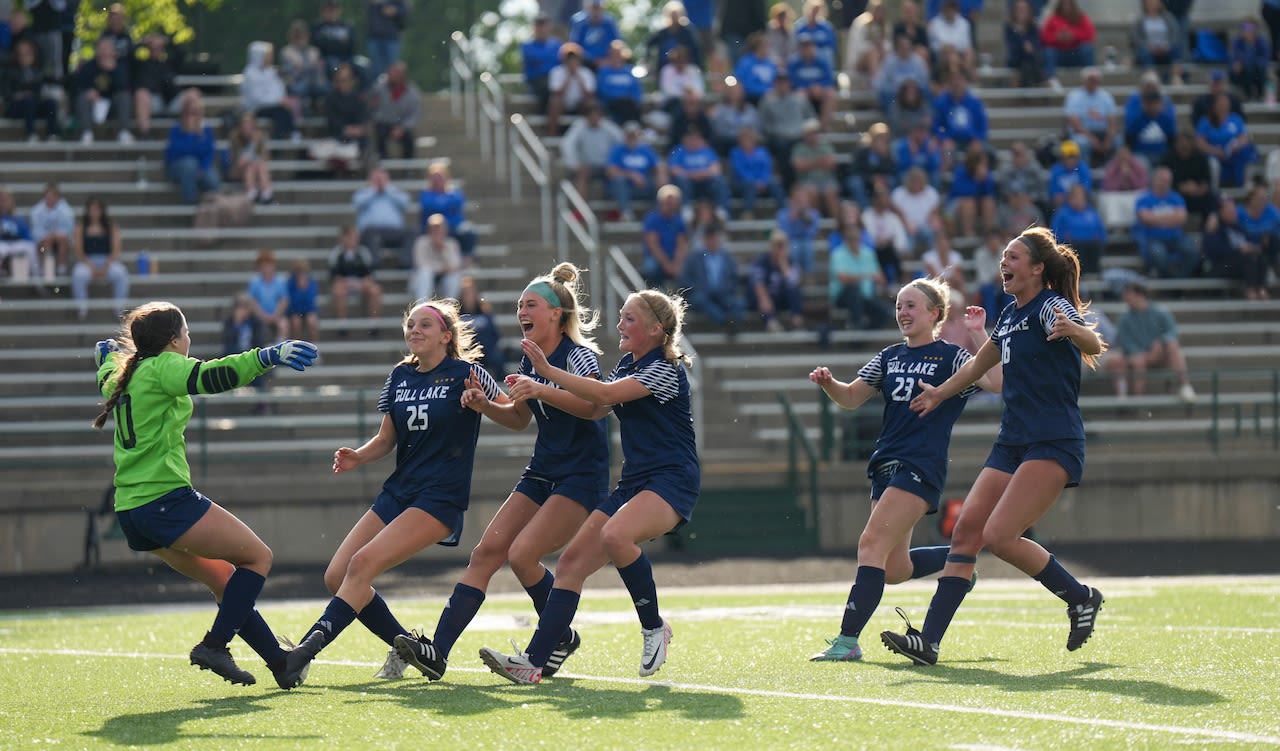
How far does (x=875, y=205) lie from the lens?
22141mm

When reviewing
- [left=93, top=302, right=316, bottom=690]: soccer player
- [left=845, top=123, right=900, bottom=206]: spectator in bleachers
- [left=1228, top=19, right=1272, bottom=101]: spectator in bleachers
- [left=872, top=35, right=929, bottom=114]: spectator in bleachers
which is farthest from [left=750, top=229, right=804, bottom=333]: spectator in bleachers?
[left=93, top=302, right=316, bottom=690]: soccer player

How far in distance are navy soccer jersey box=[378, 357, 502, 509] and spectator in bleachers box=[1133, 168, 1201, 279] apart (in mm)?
15644

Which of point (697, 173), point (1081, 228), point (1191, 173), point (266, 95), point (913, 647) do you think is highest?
point (266, 95)

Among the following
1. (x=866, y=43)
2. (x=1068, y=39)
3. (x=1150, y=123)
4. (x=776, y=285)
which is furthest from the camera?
(x=1068, y=39)

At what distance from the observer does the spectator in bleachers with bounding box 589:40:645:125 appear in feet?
77.8

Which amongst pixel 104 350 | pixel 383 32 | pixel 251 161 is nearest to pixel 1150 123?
pixel 383 32

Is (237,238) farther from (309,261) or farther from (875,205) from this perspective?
(875,205)

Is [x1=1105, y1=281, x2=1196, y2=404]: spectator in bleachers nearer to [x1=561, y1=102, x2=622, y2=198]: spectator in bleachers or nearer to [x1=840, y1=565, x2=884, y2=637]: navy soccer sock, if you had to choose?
[x1=561, y1=102, x2=622, y2=198]: spectator in bleachers

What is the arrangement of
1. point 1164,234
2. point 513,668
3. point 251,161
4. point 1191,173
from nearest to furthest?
point 513,668, point 251,161, point 1164,234, point 1191,173

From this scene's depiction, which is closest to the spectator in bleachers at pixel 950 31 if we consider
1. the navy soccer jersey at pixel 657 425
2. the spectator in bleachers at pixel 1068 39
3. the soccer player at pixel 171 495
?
the spectator in bleachers at pixel 1068 39

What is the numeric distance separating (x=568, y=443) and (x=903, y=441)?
1.69m

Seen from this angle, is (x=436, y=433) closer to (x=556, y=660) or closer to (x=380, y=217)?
(x=556, y=660)

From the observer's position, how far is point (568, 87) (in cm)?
2417

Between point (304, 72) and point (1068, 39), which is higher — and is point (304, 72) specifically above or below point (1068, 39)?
below
